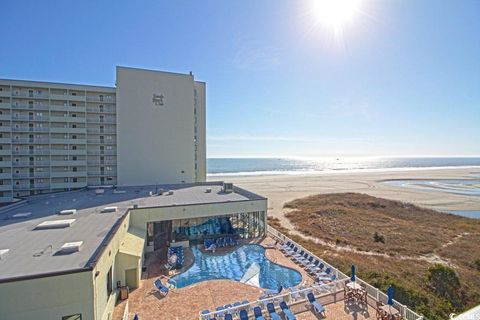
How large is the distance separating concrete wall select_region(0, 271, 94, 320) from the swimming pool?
5.91 metres

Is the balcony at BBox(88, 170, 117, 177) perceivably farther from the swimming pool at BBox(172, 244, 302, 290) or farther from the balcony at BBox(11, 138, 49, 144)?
the swimming pool at BBox(172, 244, 302, 290)

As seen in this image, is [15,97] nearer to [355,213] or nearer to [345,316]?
[345,316]

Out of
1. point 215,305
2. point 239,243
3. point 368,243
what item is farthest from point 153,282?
point 368,243

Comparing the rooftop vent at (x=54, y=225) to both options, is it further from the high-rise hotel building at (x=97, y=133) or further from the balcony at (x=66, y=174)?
the balcony at (x=66, y=174)

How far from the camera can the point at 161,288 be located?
500 inches

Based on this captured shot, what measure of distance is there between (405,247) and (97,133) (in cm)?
3796

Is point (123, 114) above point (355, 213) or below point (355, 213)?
above

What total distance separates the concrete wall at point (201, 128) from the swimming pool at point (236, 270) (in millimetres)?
21429

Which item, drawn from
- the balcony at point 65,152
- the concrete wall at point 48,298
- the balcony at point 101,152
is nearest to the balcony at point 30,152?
the balcony at point 65,152

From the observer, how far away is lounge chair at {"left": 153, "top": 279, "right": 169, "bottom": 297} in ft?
40.8

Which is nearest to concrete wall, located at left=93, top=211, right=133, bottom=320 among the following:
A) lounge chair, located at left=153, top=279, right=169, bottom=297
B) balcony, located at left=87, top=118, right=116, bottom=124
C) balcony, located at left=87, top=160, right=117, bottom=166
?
lounge chair, located at left=153, top=279, right=169, bottom=297

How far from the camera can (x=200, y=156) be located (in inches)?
1516

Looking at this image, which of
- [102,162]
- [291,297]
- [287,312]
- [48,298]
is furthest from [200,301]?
[102,162]

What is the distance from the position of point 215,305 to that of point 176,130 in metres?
27.2
